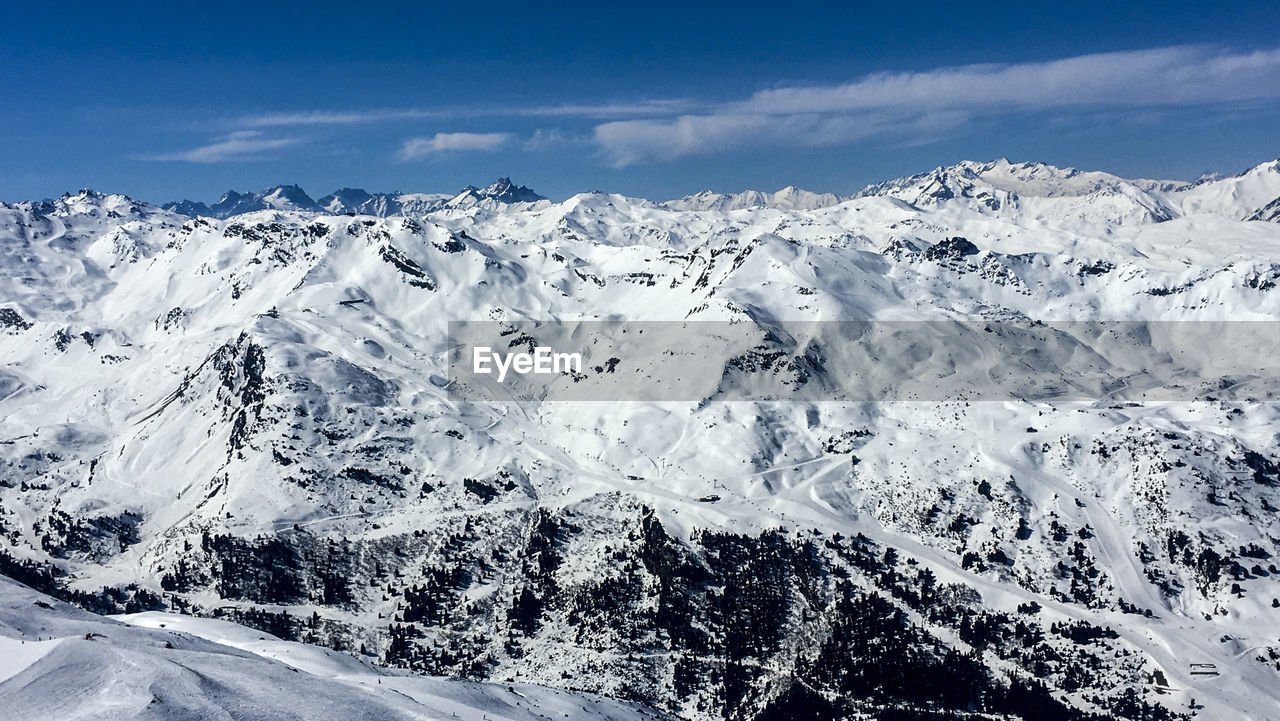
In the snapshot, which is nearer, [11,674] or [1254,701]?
[11,674]

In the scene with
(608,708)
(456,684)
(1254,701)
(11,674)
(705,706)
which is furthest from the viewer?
(705,706)

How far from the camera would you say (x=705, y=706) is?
188 m

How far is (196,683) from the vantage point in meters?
102

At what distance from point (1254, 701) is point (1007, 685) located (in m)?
50.0

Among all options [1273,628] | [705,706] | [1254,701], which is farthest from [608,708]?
[1273,628]

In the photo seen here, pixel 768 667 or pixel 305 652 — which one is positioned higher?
pixel 305 652

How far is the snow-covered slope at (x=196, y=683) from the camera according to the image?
92975mm

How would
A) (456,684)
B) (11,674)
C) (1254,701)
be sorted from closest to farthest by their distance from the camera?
(11,674)
(456,684)
(1254,701)

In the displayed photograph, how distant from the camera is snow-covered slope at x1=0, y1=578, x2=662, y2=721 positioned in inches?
3660

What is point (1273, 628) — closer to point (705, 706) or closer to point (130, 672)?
point (705, 706)

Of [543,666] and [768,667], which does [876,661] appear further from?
[543,666]

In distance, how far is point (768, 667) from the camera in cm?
19875

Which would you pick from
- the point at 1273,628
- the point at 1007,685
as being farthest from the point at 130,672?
the point at 1273,628

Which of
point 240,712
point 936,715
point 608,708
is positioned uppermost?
point 240,712
